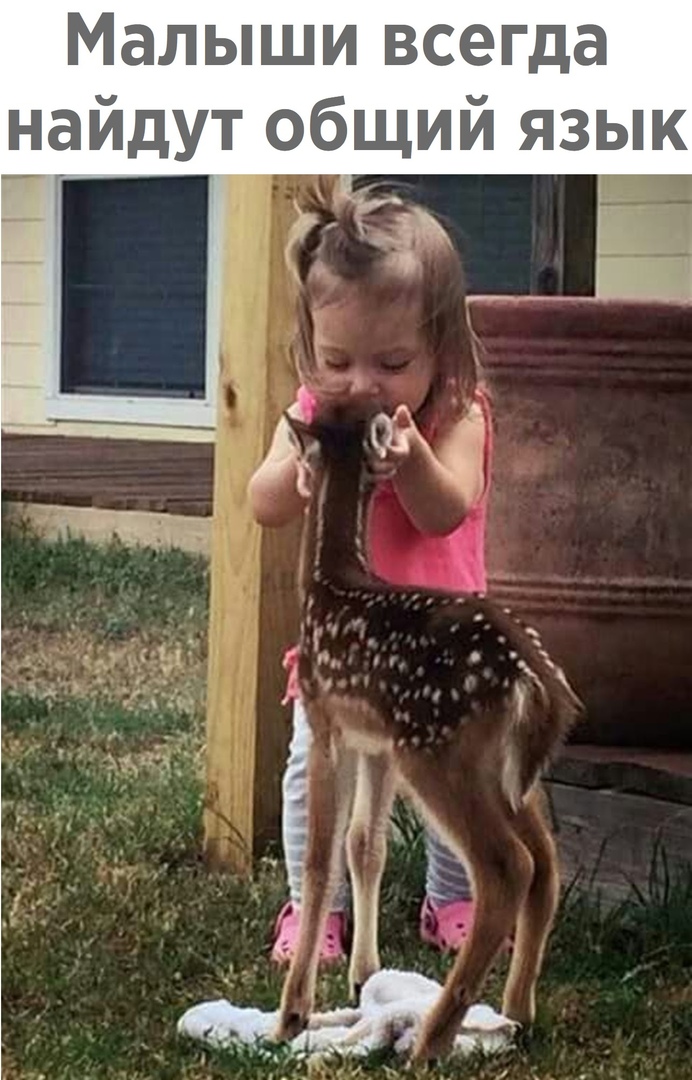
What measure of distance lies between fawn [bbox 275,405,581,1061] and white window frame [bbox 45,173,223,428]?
Result: 2.15ft

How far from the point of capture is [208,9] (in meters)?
1.75

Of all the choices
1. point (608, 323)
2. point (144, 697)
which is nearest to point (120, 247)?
point (144, 697)

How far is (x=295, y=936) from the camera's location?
1.95m

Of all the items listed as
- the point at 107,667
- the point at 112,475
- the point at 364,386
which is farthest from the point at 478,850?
the point at 112,475

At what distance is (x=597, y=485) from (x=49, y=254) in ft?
2.78

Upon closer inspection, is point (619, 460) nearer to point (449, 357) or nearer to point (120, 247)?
point (449, 357)

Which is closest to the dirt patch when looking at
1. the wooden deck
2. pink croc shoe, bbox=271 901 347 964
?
the wooden deck

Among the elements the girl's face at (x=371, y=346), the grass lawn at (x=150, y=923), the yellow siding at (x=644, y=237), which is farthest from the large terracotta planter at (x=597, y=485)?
the girl's face at (x=371, y=346)

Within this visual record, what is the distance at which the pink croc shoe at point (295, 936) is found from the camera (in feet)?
6.22

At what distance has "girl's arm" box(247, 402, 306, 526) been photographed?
1.90m

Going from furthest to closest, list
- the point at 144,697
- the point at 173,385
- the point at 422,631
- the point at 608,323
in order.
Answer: the point at 144,697
the point at 173,385
the point at 608,323
the point at 422,631

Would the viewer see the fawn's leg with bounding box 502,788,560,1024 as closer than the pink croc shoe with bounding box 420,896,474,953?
Yes

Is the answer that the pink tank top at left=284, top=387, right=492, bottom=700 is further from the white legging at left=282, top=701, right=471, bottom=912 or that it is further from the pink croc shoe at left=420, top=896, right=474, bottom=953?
the pink croc shoe at left=420, top=896, right=474, bottom=953

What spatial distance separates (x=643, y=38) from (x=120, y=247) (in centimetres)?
140
